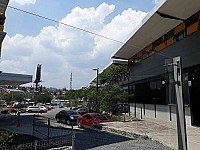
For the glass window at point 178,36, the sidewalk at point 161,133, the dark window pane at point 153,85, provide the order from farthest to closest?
1. the dark window pane at point 153,85
2. the glass window at point 178,36
3. the sidewalk at point 161,133

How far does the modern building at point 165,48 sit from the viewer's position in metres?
12.1

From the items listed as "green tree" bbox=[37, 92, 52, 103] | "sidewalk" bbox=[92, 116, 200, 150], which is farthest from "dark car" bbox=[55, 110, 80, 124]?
"green tree" bbox=[37, 92, 52, 103]

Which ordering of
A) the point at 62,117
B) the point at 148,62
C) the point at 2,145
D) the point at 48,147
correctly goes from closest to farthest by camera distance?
1. the point at 2,145
2. the point at 48,147
3. the point at 62,117
4. the point at 148,62

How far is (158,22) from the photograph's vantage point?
15.1 metres

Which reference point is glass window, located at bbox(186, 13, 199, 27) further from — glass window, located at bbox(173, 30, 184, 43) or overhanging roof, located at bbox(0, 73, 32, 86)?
overhanging roof, located at bbox(0, 73, 32, 86)

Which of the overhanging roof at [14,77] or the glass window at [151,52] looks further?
the overhanging roof at [14,77]

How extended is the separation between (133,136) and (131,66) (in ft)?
63.3

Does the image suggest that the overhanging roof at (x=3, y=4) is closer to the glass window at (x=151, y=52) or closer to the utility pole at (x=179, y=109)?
the utility pole at (x=179, y=109)

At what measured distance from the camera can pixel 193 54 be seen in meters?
12.3

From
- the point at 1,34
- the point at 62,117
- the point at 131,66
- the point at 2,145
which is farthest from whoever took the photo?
the point at 131,66

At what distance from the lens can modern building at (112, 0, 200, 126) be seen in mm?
Answer: 12084

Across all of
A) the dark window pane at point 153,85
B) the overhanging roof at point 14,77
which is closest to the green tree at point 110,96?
the dark window pane at point 153,85

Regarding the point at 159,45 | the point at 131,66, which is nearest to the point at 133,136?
the point at 159,45

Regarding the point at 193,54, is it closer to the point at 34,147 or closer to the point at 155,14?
the point at 155,14
